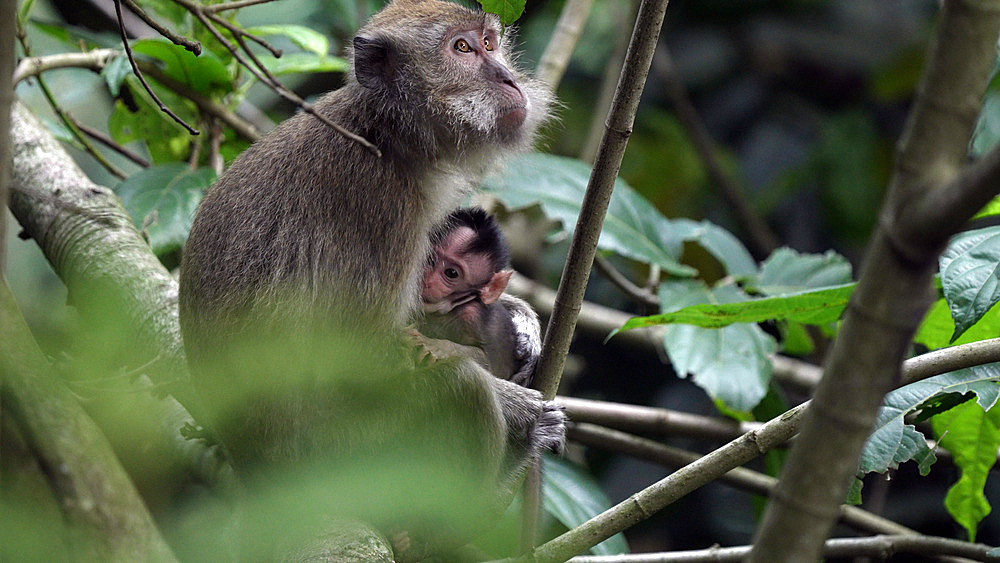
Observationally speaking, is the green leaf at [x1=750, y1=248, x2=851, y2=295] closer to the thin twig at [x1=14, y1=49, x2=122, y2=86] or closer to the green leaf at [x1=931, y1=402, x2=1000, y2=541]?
the green leaf at [x1=931, y1=402, x2=1000, y2=541]

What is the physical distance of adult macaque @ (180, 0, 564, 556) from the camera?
10.3ft

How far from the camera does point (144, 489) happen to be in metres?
4.13

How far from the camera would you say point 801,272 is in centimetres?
544

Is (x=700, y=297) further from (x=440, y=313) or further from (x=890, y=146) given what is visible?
(x=890, y=146)

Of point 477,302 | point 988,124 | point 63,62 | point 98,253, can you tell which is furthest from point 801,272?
point 63,62

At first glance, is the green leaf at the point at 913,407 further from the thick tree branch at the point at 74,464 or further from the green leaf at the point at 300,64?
the green leaf at the point at 300,64

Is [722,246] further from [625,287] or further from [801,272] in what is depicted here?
[625,287]

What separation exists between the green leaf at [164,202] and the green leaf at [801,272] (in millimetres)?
3125

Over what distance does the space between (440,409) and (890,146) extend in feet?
22.2

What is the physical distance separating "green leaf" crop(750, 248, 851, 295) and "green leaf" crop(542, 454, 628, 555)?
1522mm

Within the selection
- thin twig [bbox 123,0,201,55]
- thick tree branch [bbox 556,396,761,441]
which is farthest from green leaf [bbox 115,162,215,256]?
thick tree branch [bbox 556,396,761,441]

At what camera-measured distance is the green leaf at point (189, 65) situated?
4449mm

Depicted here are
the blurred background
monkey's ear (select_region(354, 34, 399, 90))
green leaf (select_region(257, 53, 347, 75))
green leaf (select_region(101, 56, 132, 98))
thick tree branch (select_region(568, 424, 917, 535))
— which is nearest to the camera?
monkey's ear (select_region(354, 34, 399, 90))

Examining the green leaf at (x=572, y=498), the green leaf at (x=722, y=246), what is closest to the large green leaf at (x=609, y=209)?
the green leaf at (x=722, y=246)
